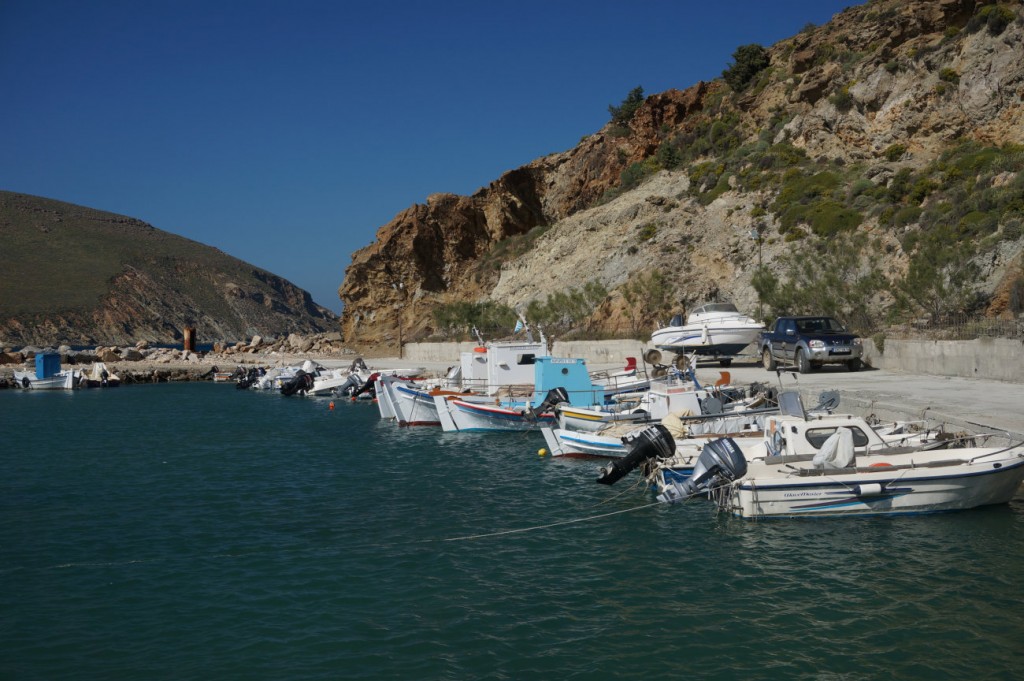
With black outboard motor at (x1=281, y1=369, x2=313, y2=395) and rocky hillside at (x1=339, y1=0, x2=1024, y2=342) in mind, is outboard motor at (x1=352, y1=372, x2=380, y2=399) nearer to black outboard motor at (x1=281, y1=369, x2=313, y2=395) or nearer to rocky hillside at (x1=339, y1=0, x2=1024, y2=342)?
black outboard motor at (x1=281, y1=369, x2=313, y2=395)

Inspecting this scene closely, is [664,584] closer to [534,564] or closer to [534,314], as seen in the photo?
[534,564]

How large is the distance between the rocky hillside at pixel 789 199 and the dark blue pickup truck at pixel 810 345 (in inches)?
153

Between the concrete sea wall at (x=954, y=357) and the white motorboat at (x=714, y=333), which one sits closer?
the concrete sea wall at (x=954, y=357)

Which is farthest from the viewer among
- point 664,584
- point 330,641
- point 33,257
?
point 33,257

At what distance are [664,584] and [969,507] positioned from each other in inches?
223

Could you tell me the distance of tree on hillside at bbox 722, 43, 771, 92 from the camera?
82.1 meters

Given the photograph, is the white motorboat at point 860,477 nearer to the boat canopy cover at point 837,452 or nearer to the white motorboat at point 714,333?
the boat canopy cover at point 837,452

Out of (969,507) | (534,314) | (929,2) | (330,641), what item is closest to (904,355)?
(969,507)

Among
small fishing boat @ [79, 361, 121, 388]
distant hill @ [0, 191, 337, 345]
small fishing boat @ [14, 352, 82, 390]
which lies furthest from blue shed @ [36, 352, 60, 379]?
distant hill @ [0, 191, 337, 345]

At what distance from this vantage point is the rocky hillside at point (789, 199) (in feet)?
129

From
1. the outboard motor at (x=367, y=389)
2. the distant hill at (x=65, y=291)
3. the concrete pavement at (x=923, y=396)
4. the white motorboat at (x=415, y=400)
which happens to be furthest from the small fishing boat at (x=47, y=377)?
the distant hill at (x=65, y=291)

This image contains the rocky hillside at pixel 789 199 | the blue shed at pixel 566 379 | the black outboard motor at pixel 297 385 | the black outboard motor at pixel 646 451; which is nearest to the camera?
the black outboard motor at pixel 646 451

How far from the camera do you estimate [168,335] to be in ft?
643

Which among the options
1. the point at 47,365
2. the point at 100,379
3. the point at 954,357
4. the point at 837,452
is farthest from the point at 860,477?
the point at 47,365
